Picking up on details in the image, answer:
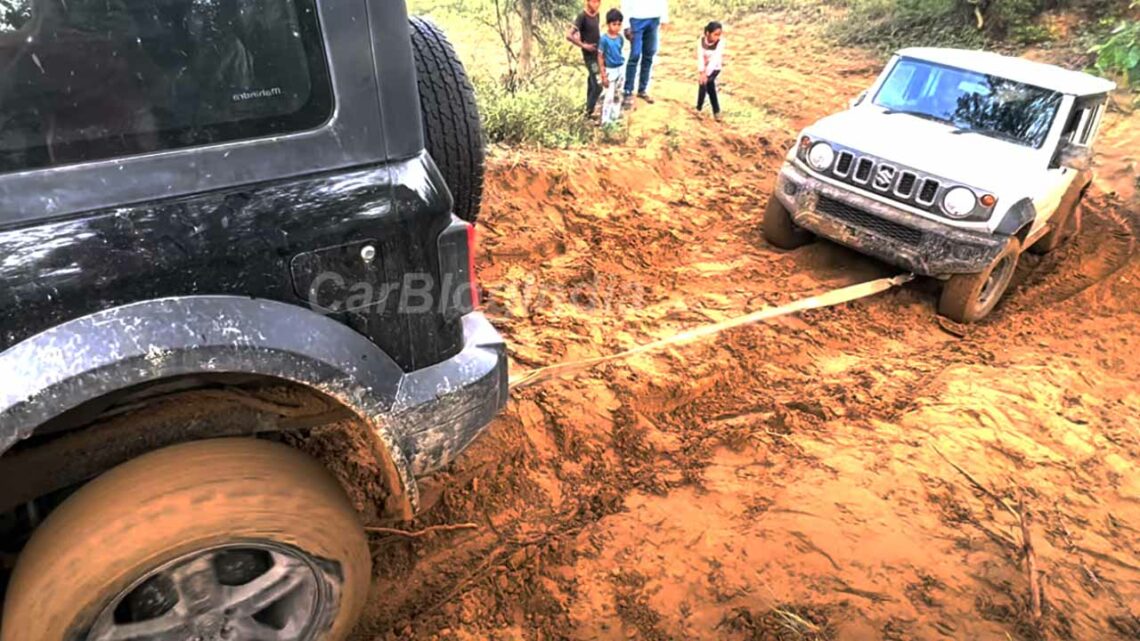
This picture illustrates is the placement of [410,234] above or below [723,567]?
above

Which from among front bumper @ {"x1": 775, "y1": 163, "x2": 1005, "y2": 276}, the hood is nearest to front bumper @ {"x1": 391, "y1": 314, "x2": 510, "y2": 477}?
front bumper @ {"x1": 775, "y1": 163, "x2": 1005, "y2": 276}

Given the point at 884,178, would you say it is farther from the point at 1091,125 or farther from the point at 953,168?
the point at 1091,125

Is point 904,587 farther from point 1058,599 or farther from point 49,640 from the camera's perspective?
point 49,640

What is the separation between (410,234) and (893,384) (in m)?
3.24

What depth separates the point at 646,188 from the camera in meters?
6.57

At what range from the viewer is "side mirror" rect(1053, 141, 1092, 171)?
188 inches

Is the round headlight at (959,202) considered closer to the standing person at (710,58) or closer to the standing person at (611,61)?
the standing person at (611,61)

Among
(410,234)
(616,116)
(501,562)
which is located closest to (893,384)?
(501,562)

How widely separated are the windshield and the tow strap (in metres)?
1.27

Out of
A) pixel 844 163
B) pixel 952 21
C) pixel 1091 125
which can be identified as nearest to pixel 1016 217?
pixel 844 163

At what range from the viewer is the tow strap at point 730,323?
3681 mm

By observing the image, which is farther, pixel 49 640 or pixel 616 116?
pixel 616 116

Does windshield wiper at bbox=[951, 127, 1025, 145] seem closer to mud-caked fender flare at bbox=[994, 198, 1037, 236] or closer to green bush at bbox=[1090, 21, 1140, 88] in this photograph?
mud-caked fender flare at bbox=[994, 198, 1037, 236]

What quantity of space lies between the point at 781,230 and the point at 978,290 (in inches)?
59.0
